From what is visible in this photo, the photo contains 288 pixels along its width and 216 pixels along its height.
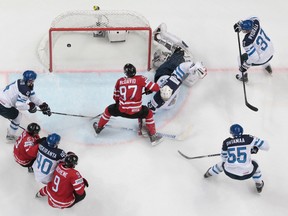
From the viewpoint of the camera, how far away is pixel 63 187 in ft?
19.0

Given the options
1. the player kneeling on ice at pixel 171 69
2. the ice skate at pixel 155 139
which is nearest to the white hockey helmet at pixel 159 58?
the player kneeling on ice at pixel 171 69

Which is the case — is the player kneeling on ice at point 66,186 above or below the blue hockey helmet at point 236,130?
below

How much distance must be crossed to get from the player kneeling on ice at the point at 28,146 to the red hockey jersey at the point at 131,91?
978mm

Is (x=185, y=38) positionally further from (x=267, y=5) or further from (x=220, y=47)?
(x=267, y=5)

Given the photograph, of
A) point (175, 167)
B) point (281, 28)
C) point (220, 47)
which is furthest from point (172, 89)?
point (281, 28)

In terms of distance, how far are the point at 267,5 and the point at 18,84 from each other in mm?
4150

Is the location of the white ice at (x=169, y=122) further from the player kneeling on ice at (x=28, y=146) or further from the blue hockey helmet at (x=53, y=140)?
the blue hockey helmet at (x=53, y=140)

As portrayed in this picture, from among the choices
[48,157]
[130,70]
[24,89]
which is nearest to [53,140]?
[48,157]

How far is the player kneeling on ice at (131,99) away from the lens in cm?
641

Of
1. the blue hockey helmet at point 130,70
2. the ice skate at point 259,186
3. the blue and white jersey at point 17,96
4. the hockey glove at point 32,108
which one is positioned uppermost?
the blue hockey helmet at point 130,70

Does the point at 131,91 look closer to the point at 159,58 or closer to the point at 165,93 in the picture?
the point at 165,93

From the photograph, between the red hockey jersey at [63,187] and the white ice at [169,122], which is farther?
the white ice at [169,122]

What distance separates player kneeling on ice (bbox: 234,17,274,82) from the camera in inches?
275

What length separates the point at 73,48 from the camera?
7762 millimetres
